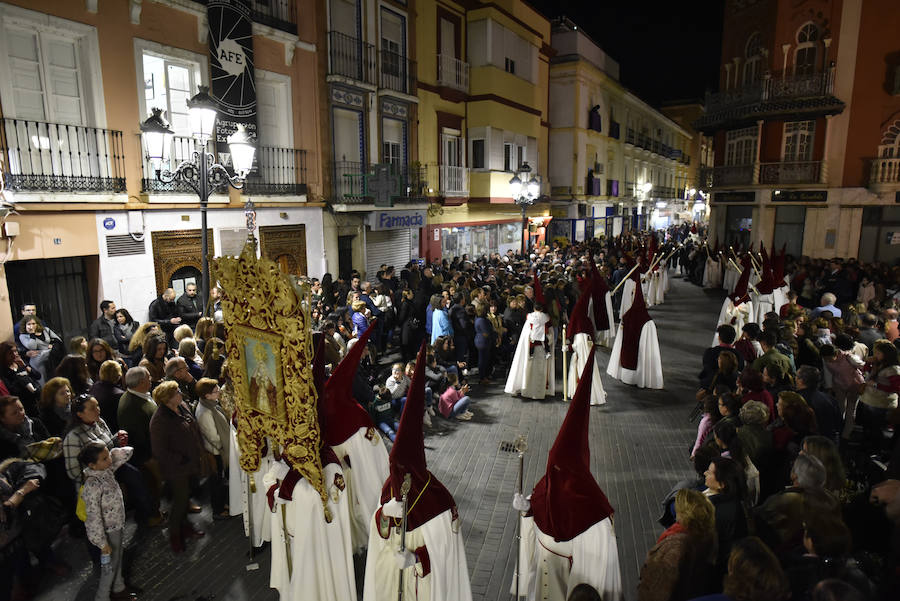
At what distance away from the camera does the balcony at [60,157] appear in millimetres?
9195

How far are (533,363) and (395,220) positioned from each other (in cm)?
939

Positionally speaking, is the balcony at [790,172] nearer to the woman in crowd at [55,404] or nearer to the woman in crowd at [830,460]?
the woman in crowd at [830,460]

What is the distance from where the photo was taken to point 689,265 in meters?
25.2

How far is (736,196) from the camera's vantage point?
83.0 feet

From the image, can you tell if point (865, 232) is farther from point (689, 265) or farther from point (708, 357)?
point (708, 357)

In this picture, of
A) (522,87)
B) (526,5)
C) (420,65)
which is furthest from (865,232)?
(420,65)

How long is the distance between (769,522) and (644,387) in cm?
668

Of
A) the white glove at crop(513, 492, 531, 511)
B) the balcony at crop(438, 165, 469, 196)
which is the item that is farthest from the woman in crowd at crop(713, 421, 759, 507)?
the balcony at crop(438, 165, 469, 196)

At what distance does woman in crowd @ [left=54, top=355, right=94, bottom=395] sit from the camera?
6168 mm

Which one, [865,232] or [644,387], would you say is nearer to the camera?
[644,387]

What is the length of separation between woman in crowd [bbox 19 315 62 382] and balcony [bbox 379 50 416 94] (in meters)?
12.4

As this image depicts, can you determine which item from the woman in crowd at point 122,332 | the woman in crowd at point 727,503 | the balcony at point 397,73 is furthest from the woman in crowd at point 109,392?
the balcony at point 397,73

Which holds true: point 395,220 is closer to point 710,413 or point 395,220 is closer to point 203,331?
point 203,331

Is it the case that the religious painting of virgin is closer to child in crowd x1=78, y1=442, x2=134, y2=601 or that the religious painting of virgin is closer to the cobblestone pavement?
child in crowd x1=78, y1=442, x2=134, y2=601
